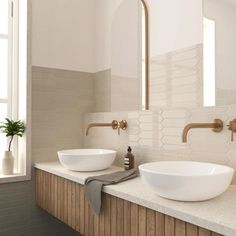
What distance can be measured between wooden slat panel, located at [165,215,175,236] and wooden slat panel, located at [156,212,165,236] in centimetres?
2

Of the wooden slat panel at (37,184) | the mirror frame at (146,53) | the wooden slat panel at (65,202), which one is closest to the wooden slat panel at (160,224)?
the wooden slat panel at (65,202)

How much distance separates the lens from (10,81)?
7.52 ft

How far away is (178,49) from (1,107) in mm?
1499

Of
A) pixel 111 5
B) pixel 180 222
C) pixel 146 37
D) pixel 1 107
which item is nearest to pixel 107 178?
pixel 180 222

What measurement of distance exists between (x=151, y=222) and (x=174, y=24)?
1.26 metres

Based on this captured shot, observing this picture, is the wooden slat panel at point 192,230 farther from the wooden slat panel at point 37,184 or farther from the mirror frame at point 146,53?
the wooden slat panel at point 37,184

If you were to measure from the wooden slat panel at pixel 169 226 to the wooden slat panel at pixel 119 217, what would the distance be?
280 mm

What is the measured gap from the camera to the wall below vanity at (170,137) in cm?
141

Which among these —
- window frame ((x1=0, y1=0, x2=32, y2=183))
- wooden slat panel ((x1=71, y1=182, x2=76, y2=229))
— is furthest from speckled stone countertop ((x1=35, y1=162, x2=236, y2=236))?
window frame ((x1=0, y1=0, x2=32, y2=183))

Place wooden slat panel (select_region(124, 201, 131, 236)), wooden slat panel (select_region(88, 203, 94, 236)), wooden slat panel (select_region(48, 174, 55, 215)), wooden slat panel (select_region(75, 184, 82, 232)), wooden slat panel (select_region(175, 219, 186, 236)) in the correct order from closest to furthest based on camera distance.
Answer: wooden slat panel (select_region(175, 219, 186, 236)) < wooden slat panel (select_region(124, 201, 131, 236)) < wooden slat panel (select_region(88, 203, 94, 236)) < wooden slat panel (select_region(75, 184, 82, 232)) < wooden slat panel (select_region(48, 174, 55, 215))

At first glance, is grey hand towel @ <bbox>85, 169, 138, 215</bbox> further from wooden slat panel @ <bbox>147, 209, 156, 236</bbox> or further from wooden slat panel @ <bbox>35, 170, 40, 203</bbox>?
wooden slat panel @ <bbox>35, 170, 40, 203</bbox>

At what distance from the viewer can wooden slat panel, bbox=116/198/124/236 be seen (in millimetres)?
1269

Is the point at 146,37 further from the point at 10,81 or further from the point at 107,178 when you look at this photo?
the point at 10,81

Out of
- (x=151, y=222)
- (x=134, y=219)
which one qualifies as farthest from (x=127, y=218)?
(x=151, y=222)
